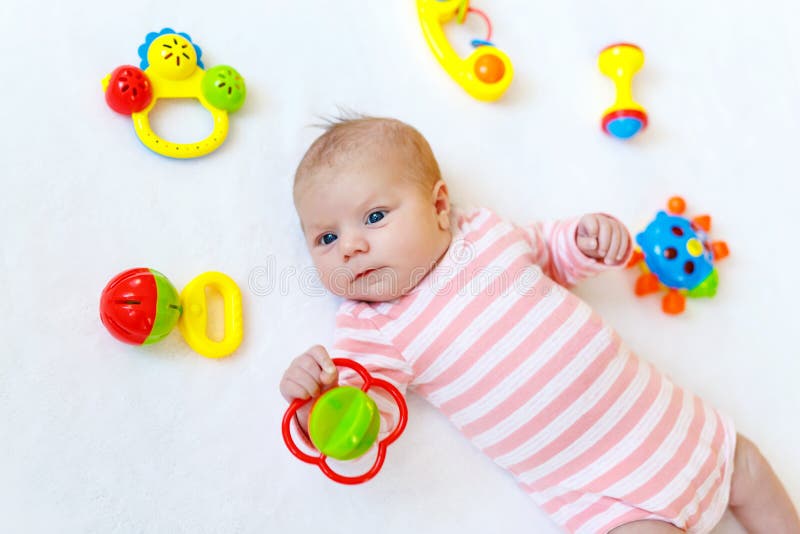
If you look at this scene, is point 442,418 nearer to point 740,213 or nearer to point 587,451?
point 587,451

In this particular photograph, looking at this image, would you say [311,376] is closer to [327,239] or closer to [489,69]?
[327,239]

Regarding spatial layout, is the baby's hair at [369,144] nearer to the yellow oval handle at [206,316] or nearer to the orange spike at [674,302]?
the yellow oval handle at [206,316]

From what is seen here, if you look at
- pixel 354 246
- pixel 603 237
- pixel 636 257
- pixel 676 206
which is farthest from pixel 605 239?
pixel 354 246

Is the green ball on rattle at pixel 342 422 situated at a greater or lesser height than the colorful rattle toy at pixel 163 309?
lesser

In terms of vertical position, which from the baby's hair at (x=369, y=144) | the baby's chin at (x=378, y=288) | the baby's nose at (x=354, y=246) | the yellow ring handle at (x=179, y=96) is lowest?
the baby's chin at (x=378, y=288)

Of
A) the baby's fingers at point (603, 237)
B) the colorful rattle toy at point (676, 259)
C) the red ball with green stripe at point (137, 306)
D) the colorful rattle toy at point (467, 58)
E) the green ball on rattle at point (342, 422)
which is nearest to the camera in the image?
the green ball on rattle at point (342, 422)

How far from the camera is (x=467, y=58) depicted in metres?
1.31

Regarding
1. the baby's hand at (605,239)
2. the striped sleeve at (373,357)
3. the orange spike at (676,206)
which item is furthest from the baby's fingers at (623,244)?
the striped sleeve at (373,357)

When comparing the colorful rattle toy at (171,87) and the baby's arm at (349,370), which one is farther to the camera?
the colorful rattle toy at (171,87)

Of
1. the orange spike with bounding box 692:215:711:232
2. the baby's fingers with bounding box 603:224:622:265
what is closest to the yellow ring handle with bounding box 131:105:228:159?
the baby's fingers with bounding box 603:224:622:265

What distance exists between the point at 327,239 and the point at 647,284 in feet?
1.91

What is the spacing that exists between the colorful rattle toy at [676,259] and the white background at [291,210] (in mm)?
32

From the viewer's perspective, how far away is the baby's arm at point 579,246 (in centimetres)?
107

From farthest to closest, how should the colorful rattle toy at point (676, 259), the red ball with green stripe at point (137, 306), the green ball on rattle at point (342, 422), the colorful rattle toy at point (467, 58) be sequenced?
the colorful rattle toy at point (467, 58) → the colorful rattle toy at point (676, 259) → the red ball with green stripe at point (137, 306) → the green ball on rattle at point (342, 422)
